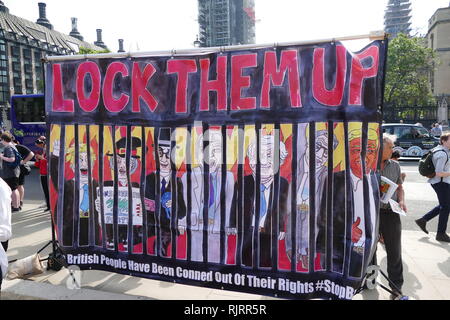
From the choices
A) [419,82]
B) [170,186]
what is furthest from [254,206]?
[419,82]

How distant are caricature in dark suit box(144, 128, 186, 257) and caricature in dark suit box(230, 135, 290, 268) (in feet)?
2.06

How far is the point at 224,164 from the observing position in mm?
3287

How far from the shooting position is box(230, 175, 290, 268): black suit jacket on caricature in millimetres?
3129

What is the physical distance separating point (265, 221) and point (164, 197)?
43.3 inches

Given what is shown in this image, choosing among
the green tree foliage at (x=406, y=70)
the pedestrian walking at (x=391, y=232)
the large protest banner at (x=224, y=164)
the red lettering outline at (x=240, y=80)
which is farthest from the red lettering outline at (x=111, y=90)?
the green tree foliage at (x=406, y=70)

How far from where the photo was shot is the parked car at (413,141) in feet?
51.6

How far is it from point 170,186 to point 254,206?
916 millimetres

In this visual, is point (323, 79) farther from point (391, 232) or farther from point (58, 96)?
point (58, 96)

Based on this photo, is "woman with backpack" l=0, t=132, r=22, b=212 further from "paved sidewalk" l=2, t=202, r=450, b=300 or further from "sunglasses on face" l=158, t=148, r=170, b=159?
"sunglasses on face" l=158, t=148, r=170, b=159

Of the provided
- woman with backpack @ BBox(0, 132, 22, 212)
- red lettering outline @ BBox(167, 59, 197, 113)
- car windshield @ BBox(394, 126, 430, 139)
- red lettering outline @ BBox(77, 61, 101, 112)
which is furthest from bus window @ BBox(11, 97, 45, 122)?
car windshield @ BBox(394, 126, 430, 139)

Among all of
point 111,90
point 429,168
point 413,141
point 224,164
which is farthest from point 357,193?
point 413,141
